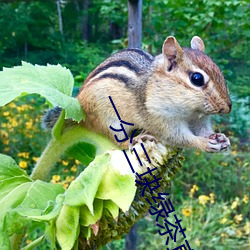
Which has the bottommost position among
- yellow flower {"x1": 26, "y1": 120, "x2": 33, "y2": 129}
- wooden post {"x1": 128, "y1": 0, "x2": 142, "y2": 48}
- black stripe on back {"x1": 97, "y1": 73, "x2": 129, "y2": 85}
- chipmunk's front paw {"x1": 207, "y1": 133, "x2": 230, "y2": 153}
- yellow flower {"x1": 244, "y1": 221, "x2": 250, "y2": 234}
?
yellow flower {"x1": 244, "y1": 221, "x2": 250, "y2": 234}

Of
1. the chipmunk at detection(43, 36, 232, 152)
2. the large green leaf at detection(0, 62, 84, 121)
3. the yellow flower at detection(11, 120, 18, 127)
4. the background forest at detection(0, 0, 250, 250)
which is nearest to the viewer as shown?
the large green leaf at detection(0, 62, 84, 121)

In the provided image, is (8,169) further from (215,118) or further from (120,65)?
(215,118)

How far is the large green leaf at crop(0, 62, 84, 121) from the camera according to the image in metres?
0.57

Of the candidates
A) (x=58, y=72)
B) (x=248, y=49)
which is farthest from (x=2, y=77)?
(x=248, y=49)

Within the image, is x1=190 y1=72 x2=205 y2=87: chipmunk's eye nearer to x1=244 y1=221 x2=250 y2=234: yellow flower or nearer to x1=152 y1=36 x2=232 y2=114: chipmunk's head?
x1=152 y1=36 x2=232 y2=114: chipmunk's head

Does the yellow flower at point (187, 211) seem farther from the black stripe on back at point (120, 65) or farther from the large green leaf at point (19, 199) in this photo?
the large green leaf at point (19, 199)

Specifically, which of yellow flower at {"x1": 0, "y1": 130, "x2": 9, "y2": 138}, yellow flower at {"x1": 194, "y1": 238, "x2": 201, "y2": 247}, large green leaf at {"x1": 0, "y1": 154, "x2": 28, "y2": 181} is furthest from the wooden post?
yellow flower at {"x1": 0, "y1": 130, "x2": 9, "y2": 138}

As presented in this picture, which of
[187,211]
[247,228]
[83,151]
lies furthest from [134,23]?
[247,228]

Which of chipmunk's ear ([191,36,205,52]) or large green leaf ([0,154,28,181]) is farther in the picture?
chipmunk's ear ([191,36,205,52])

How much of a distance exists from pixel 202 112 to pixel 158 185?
189 mm

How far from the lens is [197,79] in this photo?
70 cm

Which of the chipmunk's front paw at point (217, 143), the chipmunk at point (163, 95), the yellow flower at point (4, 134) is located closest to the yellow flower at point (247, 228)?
the yellow flower at point (4, 134)

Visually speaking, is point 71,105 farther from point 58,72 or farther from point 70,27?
point 70,27

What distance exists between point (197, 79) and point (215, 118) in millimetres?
1575
